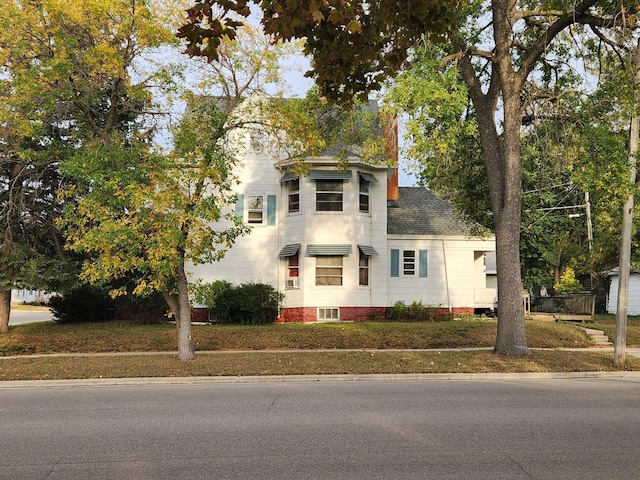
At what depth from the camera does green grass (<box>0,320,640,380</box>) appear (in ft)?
45.3

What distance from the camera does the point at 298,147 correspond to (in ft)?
51.5

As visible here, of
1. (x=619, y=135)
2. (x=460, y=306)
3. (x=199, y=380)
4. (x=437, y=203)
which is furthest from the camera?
(x=437, y=203)

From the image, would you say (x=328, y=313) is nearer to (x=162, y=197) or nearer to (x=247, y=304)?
(x=247, y=304)

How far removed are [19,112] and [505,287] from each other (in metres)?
13.4

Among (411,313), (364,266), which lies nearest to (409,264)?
(411,313)

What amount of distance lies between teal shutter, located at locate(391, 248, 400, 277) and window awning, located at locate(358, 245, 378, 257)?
5.72 ft

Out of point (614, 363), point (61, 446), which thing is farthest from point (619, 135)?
point (61, 446)

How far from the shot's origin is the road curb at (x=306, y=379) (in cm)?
1259

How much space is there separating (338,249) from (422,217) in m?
6.37

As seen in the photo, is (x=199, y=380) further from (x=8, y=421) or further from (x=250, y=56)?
(x=250, y=56)

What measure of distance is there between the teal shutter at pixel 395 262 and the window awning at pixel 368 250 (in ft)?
5.72

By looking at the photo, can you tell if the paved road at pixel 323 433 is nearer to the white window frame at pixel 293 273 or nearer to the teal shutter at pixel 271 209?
the white window frame at pixel 293 273

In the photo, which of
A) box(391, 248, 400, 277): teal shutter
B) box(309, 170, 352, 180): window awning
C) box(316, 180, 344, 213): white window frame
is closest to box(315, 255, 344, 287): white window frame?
box(316, 180, 344, 213): white window frame

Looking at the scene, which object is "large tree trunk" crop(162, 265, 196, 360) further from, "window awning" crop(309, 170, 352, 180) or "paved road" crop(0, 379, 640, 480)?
"window awning" crop(309, 170, 352, 180)
